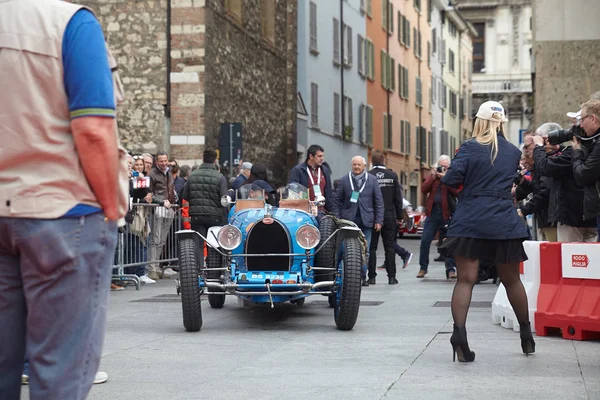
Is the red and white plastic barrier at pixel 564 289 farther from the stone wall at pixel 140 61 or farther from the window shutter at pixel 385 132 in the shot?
the window shutter at pixel 385 132

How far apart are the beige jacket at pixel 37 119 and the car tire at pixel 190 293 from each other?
595 centimetres

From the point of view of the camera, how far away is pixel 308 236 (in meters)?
9.56

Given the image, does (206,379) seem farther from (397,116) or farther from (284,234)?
(397,116)

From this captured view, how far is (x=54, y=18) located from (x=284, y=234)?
652cm

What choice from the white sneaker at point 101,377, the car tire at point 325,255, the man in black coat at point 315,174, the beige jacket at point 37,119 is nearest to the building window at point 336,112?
the man in black coat at point 315,174

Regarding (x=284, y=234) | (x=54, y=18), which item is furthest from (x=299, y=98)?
(x=54, y=18)

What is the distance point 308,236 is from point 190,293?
3.90ft

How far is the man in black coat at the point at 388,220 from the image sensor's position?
1494 cm

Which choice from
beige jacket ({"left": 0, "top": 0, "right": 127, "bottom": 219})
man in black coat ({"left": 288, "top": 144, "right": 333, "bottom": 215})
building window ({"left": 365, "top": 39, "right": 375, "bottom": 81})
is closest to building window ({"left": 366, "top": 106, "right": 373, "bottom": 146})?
building window ({"left": 365, "top": 39, "right": 375, "bottom": 81})

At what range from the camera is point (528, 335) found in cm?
744

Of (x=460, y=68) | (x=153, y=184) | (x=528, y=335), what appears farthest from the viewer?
(x=460, y=68)

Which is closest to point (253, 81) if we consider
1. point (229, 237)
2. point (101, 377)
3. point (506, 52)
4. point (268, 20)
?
point (268, 20)

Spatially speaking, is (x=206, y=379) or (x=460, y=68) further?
(x=460, y=68)

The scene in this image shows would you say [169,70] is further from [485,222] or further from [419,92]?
[419,92]
